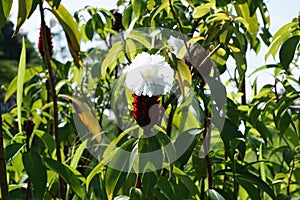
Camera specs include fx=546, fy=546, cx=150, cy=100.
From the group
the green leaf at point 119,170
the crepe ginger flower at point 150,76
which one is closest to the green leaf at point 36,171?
the green leaf at point 119,170

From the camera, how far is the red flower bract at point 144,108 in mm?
766

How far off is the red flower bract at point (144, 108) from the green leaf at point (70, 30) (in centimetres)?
20

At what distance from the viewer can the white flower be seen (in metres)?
0.71

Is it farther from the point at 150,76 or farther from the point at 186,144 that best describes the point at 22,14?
the point at 186,144

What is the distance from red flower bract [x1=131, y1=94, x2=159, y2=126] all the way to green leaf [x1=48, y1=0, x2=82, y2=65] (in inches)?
7.7

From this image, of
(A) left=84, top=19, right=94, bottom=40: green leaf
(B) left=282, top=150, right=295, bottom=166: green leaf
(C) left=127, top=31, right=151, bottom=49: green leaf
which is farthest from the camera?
(A) left=84, top=19, right=94, bottom=40: green leaf

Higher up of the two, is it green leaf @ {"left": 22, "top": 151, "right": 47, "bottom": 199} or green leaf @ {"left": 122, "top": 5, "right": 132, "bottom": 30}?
green leaf @ {"left": 122, "top": 5, "right": 132, "bottom": 30}

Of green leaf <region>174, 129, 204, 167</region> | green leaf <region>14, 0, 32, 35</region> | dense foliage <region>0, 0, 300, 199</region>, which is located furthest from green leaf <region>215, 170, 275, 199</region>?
green leaf <region>14, 0, 32, 35</region>

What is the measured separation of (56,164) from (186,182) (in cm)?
23

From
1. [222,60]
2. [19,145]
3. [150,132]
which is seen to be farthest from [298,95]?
[19,145]

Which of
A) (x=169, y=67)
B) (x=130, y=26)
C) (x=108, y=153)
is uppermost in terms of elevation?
(x=130, y=26)

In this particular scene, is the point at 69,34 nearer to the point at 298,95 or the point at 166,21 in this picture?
the point at 166,21

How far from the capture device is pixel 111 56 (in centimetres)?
99

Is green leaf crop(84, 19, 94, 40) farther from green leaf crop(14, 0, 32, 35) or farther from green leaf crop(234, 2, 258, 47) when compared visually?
green leaf crop(14, 0, 32, 35)
